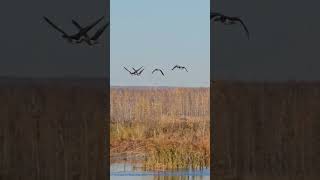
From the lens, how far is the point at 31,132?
368 centimetres

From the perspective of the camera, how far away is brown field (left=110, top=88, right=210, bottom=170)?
500 centimetres

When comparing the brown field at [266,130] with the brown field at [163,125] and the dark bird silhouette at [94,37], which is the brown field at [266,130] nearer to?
the dark bird silhouette at [94,37]

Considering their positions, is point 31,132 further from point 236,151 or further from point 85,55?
point 236,151

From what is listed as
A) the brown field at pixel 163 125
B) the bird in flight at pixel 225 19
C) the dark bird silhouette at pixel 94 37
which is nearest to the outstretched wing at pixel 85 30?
the dark bird silhouette at pixel 94 37

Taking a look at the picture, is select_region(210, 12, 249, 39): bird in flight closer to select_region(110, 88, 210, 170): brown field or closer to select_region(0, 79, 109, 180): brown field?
select_region(0, 79, 109, 180): brown field

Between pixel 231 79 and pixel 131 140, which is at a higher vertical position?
pixel 231 79

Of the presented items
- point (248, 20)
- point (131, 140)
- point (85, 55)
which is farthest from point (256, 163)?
point (131, 140)

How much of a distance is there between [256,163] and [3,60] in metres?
1.73

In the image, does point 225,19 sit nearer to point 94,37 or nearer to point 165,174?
point 94,37

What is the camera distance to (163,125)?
211 inches

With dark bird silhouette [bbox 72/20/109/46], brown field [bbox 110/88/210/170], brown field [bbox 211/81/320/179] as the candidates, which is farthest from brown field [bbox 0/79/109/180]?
brown field [bbox 110/88/210/170]

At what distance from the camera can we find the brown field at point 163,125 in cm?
500

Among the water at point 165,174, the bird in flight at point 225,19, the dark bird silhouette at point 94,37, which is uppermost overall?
the bird in flight at point 225,19

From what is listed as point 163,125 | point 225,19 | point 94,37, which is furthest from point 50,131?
point 163,125
